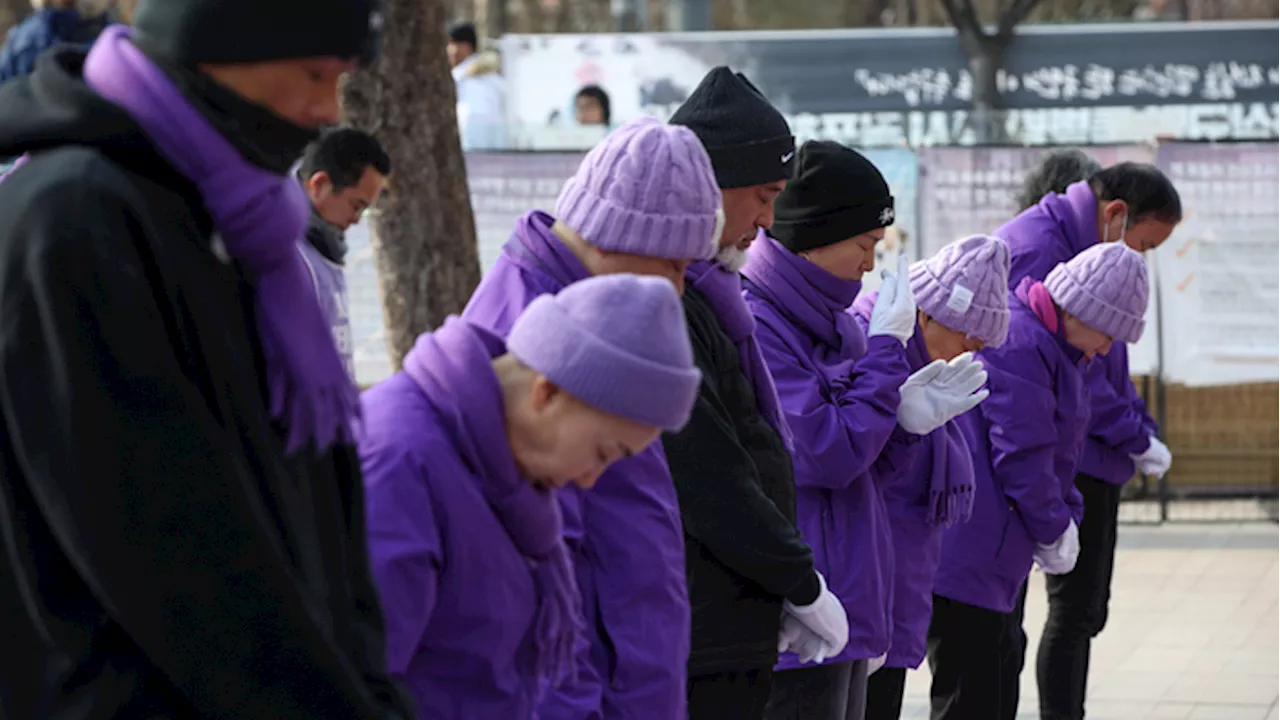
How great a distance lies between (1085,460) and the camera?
6.71 metres

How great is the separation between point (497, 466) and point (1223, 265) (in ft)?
27.7

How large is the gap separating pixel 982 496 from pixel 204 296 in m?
4.15

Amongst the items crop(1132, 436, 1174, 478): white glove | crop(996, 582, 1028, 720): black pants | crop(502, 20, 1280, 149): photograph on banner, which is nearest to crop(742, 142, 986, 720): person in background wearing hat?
crop(996, 582, 1028, 720): black pants

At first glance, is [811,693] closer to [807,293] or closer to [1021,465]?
[807,293]

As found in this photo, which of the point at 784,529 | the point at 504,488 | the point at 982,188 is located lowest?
the point at 982,188

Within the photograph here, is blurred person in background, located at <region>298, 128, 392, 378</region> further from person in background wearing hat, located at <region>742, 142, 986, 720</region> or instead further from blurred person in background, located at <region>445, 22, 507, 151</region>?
blurred person in background, located at <region>445, 22, 507, 151</region>

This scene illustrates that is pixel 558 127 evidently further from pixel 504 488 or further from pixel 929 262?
pixel 504 488

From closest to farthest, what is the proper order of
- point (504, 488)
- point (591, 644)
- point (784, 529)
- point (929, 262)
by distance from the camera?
point (504, 488) < point (591, 644) < point (784, 529) < point (929, 262)

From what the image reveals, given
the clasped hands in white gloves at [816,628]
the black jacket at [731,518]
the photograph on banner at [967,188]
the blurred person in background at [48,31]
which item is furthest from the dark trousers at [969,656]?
the blurred person in background at [48,31]

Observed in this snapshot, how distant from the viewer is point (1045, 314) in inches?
242

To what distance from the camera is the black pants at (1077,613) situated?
6.76 m

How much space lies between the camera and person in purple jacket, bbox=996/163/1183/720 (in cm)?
672

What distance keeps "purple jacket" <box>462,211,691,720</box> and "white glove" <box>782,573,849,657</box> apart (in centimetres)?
68

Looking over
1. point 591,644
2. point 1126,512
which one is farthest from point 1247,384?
point 591,644
